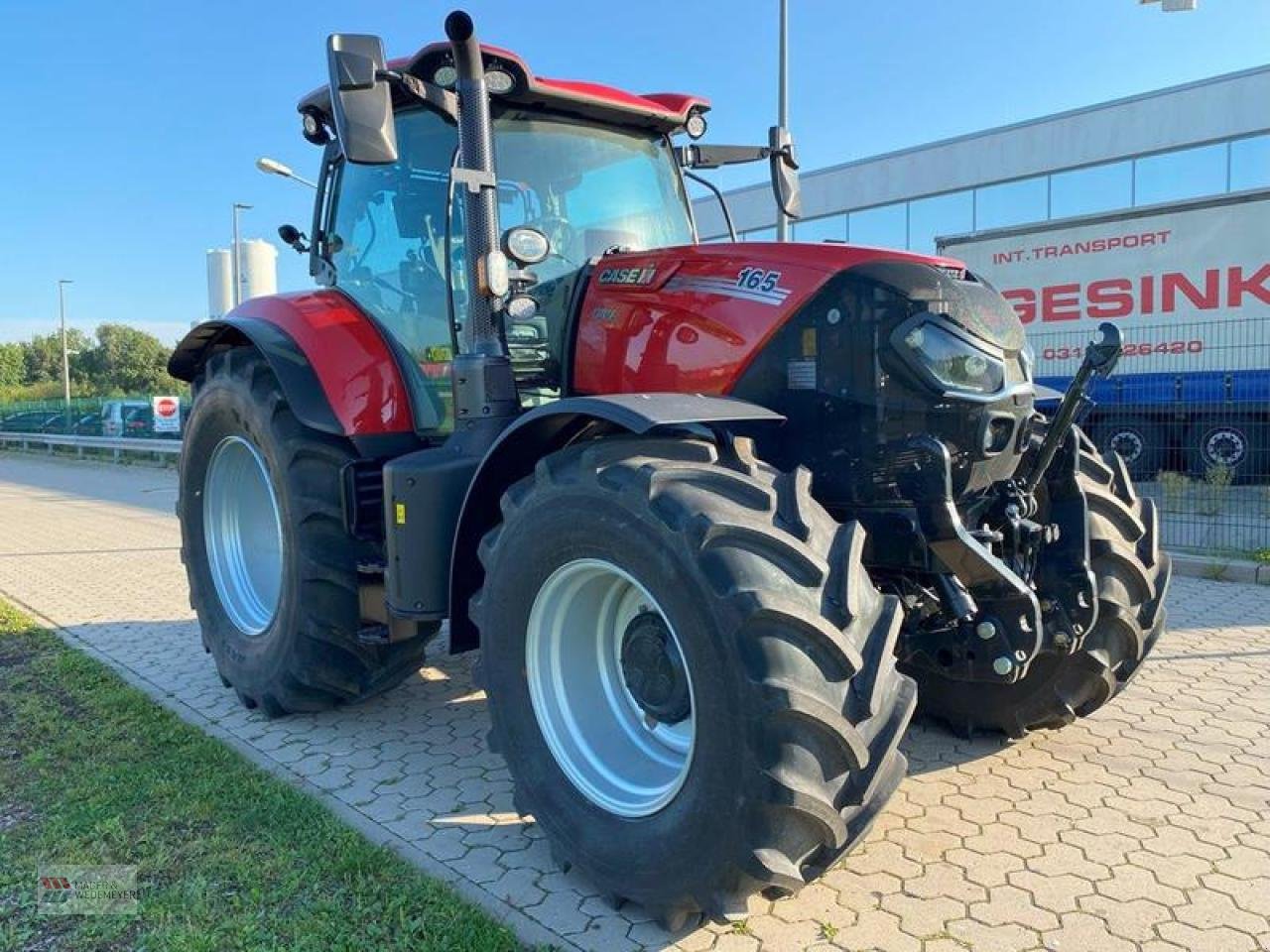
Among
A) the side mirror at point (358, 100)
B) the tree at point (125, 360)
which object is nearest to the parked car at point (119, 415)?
the side mirror at point (358, 100)

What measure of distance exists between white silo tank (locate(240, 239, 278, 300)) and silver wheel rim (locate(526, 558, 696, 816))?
67.1 feet

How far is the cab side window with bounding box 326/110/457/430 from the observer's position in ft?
13.3

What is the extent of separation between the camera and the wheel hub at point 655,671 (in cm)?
275

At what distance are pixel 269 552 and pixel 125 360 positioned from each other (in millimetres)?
71647

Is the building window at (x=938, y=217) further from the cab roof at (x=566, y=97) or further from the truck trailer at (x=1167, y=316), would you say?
the cab roof at (x=566, y=97)

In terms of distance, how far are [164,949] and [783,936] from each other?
171cm

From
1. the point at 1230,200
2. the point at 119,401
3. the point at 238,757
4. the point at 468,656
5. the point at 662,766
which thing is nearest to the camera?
the point at 662,766

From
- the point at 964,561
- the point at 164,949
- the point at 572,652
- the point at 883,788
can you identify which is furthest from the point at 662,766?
the point at 164,949

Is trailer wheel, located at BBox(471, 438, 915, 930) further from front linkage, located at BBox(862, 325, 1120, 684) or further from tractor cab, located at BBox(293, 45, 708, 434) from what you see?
tractor cab, located at BBox(293, 45, 708, 434)

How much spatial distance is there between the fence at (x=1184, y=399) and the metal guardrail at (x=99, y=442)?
13.9 m

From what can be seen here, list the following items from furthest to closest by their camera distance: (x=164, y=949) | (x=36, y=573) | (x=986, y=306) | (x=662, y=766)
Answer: (x=36, y=573), (x=986, y=306), (x=662, y=766), (x=164, y=949)

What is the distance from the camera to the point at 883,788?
8.02 ft

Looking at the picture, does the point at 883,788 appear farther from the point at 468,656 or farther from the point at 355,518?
the point at 468,656

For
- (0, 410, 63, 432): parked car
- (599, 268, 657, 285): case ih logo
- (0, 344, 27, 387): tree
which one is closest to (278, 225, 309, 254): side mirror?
(599, 268, 657, 285): case ih logo
